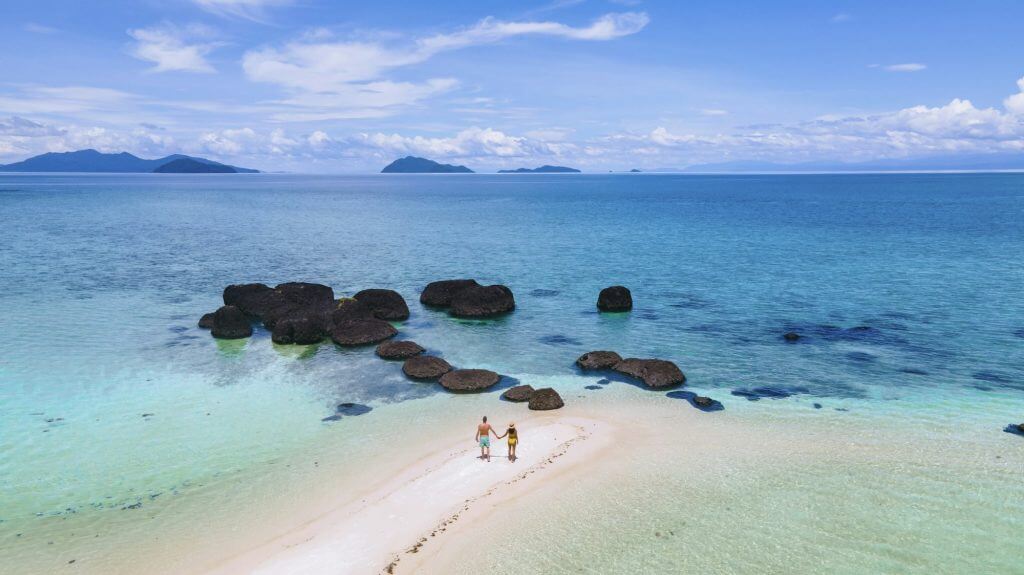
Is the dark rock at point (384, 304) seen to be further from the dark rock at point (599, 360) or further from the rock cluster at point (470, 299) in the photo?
the dark rock at point (599, 360)

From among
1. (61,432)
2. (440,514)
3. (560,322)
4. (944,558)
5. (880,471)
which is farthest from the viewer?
(560,322)

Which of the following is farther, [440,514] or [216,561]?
[440,514]

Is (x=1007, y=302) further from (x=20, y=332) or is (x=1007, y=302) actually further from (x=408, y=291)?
(x=20, y=332)

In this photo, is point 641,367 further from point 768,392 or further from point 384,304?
point 384,304

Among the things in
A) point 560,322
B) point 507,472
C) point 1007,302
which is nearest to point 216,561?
point 507,472

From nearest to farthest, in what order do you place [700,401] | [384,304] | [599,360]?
[700,401], [599,360], [384,304]

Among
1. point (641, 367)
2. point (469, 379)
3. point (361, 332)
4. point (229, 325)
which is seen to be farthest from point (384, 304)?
point (641, 367)

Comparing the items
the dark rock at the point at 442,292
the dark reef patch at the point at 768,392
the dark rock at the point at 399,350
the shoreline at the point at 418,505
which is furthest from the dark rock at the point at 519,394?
the dark rock at the point at 442,292
